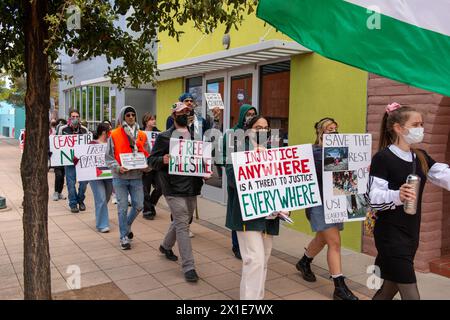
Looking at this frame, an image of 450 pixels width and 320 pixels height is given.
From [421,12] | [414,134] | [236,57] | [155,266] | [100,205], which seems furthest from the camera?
[236,57]

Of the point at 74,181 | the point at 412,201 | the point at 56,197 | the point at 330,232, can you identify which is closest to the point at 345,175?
the point at 330,232

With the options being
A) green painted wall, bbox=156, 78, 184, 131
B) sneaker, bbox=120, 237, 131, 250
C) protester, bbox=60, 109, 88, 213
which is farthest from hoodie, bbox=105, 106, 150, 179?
green painted wall, bbox=156, 78, 184, 131

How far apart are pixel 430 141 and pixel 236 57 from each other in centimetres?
355

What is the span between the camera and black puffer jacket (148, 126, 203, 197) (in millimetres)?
5062

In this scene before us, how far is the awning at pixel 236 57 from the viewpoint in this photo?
6566mm

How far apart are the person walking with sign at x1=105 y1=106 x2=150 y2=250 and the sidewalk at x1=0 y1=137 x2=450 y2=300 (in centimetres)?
42

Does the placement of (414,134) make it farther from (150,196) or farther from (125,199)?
(150,196)

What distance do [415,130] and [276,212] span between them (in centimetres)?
138

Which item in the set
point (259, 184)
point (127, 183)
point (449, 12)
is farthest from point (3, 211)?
point (449, 12)

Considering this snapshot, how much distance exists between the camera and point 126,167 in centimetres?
613

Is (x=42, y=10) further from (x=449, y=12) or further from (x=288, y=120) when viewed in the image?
(x=288, y=120)

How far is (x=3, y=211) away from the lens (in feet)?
29.0

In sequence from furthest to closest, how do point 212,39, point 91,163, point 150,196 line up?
1. point 212,39
2. point 150,196
3. point 91,163

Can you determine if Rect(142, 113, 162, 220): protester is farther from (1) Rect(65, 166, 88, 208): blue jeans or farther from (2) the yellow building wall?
(2) the yellow building wall
